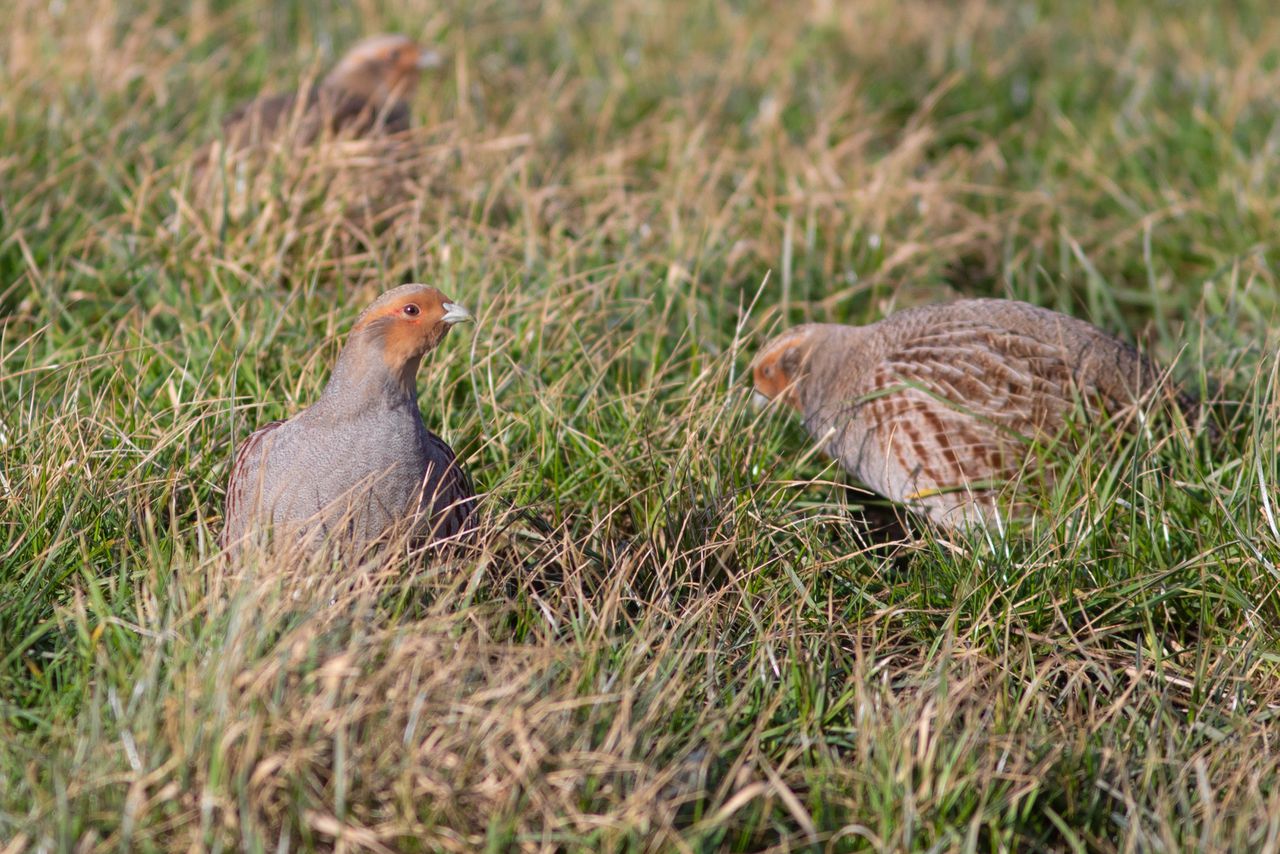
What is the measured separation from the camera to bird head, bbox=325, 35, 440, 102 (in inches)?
231

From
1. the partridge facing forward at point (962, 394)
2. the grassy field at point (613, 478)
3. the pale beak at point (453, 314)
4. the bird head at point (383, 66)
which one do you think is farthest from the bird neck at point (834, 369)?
the bird head at point (383, 66)

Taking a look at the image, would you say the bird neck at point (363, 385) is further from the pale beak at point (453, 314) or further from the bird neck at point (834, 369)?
the bird neck at point (834, 369)

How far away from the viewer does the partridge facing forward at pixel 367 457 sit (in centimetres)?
304

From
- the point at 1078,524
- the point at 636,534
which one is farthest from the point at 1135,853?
the point at 636,534

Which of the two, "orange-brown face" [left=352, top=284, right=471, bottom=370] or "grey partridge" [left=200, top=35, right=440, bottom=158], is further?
"grey partridge" [left=200, top=35, right=440, bottom=158]

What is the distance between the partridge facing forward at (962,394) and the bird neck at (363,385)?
4.15 ft

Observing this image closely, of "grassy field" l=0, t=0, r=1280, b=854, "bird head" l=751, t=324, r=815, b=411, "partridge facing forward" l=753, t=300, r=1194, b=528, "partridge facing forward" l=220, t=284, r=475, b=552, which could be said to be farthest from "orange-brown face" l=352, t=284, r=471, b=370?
"bird head" l=751, t=324, r=815, b=411

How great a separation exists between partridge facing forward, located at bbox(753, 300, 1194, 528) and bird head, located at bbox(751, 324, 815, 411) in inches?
4.7

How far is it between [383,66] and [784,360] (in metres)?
2.49

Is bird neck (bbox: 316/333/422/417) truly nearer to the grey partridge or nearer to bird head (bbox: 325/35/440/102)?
the grey partridge

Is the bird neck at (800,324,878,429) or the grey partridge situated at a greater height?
the grey partridge

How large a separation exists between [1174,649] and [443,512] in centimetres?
174

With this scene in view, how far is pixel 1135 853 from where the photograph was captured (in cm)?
262

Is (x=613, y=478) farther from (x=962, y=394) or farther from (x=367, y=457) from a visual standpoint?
(x=962, y=394)
